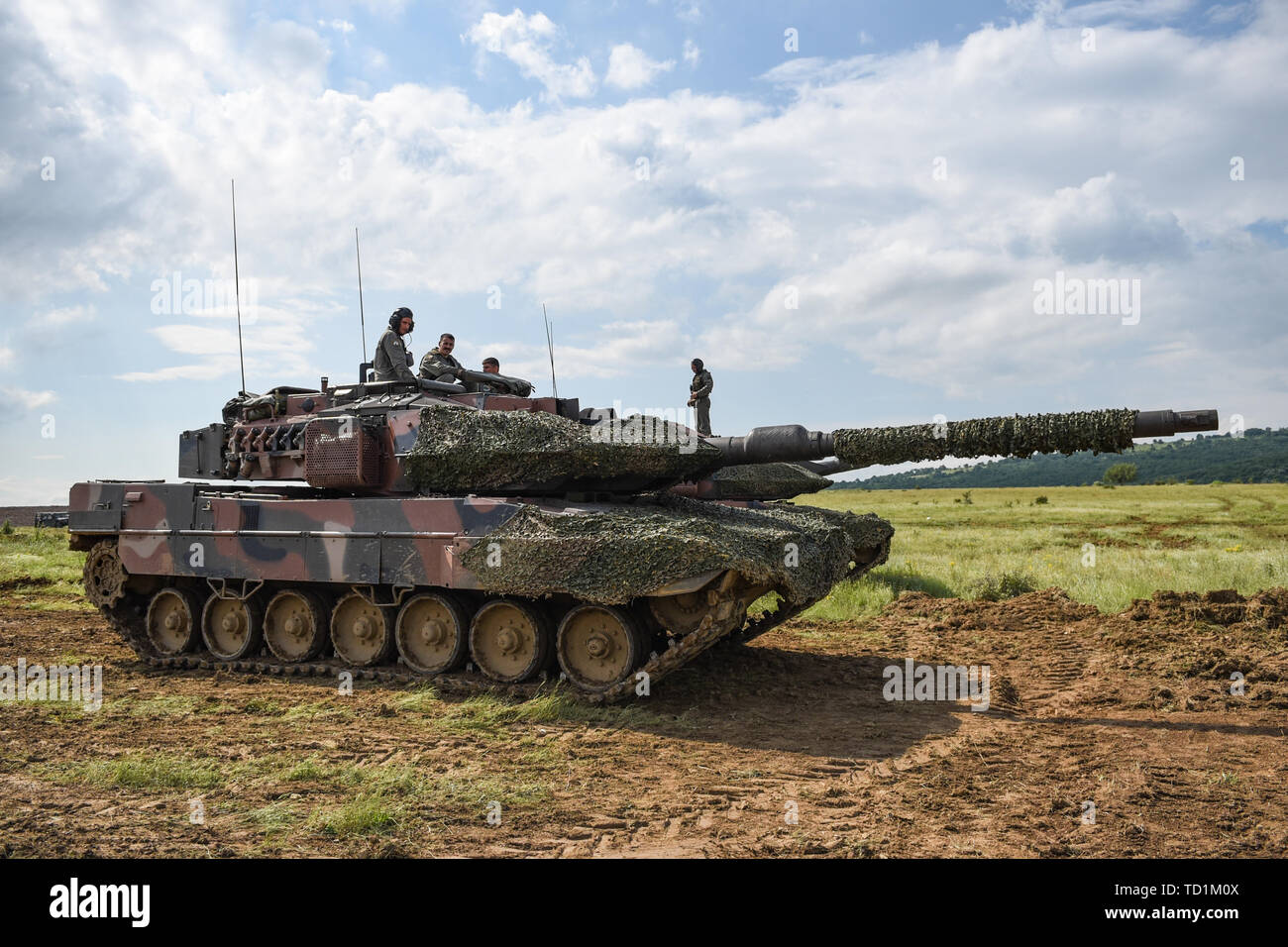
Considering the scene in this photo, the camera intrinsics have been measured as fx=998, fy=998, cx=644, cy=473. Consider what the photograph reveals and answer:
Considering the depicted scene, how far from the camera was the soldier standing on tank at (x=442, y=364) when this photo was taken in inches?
456

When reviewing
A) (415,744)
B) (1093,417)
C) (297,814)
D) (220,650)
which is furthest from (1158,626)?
(220,650)

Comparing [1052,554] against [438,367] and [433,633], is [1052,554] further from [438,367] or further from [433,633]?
[433,633]

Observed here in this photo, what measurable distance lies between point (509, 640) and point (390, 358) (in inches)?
149

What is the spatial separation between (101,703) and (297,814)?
4.72 metres

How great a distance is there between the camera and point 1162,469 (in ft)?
283

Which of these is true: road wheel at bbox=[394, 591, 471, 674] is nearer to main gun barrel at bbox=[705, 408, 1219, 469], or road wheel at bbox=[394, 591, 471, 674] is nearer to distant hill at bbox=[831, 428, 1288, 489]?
main gun barrel at bbox=[705, 408, 1219, 469]

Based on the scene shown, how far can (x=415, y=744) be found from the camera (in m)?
7.44

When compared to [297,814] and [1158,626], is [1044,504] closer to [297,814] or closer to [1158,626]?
[1158,626]

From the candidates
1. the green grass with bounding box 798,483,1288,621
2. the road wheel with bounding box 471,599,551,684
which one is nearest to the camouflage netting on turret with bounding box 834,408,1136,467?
the road wheel with bounding box 471,599,551,684

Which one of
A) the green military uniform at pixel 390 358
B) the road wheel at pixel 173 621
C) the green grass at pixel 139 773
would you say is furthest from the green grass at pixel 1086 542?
the green grass at pixel 139 773

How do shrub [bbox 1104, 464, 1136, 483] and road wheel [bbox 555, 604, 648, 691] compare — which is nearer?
road wheel [bbox 555, 604, 648, 691]

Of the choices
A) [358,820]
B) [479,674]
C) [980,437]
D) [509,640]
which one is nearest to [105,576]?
[479,674]

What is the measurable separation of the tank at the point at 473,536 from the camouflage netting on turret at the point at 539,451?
0.8 inches

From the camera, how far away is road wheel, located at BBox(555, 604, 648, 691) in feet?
27.9
